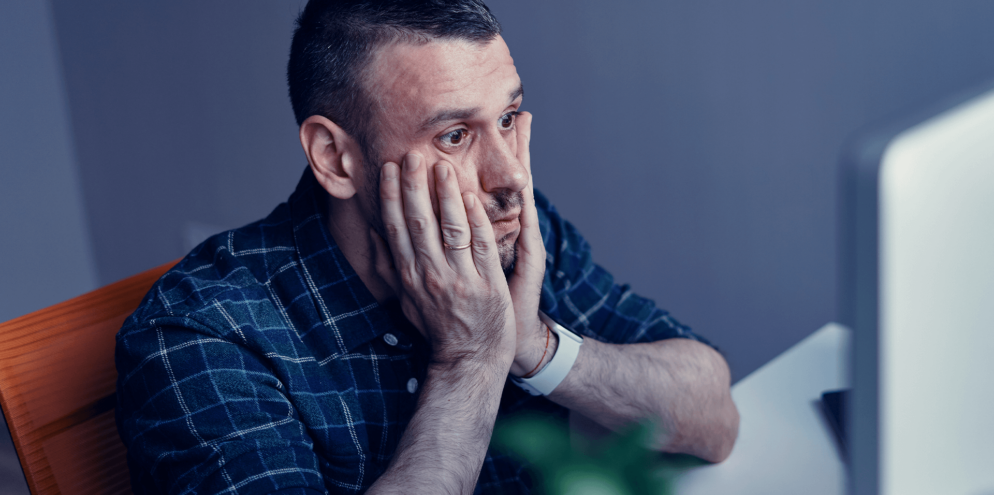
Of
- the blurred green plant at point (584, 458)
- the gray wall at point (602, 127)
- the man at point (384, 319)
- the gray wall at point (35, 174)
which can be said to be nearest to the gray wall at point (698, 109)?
the gray wall at point (602, 127)

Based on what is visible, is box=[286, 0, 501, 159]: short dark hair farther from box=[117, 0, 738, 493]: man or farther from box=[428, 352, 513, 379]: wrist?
box=[428, 352, 513, 379]: wrist

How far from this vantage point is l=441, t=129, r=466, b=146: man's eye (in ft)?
3.19

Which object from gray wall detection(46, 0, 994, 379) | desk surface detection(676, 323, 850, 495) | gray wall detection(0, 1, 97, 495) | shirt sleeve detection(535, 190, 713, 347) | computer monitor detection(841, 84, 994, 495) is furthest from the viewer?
gray wall detection(0, 1, 97, 495)

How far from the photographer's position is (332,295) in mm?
1008

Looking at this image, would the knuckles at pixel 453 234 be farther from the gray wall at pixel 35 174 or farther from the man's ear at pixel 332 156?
the gray wall at pixel 35 174

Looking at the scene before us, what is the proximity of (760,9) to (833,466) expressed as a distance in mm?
1035

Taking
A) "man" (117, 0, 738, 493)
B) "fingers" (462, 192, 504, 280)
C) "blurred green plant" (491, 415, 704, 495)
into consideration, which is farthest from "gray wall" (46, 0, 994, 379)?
"fingers" (462, 192, 504, 280)

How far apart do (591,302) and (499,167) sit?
0.36 meters

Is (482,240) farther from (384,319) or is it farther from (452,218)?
(384,319)

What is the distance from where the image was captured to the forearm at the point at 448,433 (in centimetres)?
80

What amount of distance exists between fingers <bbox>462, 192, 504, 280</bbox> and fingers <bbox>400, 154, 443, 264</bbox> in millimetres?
51

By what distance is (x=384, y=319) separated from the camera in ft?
3.35

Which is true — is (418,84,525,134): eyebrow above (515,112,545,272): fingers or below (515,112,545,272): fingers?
above

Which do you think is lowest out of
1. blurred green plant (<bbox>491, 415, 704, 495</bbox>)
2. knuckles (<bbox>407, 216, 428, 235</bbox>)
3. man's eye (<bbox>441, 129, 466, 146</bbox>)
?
blurred green plant (<bbox>491, 415, 704, 495</bbox>)
